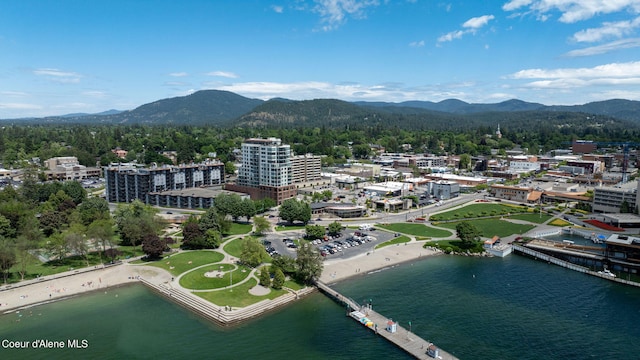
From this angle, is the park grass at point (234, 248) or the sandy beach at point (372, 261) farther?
the park grass at point (234, 248)

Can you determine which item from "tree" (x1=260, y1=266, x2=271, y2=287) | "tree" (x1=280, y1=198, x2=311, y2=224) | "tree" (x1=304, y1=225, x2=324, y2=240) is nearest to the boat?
"tree" (x1=304, y1=225, x2=324, y2=240)

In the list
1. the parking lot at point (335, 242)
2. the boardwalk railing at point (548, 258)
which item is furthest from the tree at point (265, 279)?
the boardwalk railing at point (548, 258)

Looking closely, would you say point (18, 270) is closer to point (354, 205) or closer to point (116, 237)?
point (116, 237)

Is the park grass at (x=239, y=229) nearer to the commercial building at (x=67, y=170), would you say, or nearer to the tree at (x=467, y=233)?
the tree at (x=467, y=233)

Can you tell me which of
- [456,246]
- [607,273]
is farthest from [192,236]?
[607,273]

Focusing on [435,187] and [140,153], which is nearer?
[435,187]

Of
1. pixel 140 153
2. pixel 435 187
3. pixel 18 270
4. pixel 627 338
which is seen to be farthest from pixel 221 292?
pixel 140 153
